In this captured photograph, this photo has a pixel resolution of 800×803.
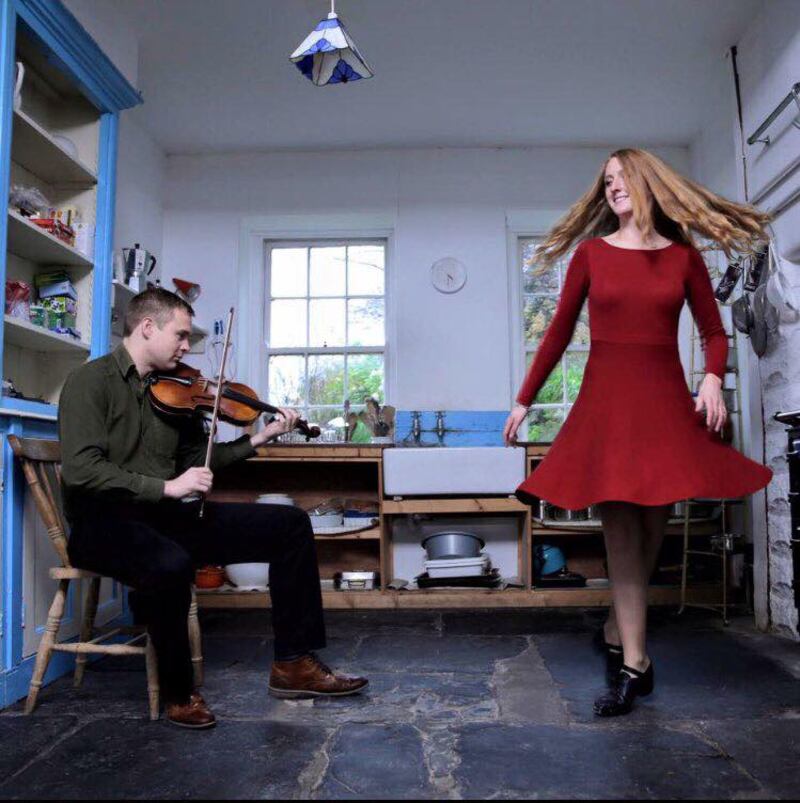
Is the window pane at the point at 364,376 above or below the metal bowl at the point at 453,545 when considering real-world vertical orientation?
above

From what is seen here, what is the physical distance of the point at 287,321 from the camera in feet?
17.0

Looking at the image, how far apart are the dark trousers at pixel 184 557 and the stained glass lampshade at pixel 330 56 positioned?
1.77 m

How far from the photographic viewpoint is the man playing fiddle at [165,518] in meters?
2.02

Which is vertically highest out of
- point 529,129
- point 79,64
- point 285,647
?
point 529,129

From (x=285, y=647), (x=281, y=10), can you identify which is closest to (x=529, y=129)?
(x=281, y=10)

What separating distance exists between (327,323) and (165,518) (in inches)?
118

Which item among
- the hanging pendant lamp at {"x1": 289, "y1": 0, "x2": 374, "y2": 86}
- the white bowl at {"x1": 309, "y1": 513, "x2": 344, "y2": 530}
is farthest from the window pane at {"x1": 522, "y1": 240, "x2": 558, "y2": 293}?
the hanging pendant lamp at {"x1": 289, "y1": 0, "x2": 374, "y2": 86}

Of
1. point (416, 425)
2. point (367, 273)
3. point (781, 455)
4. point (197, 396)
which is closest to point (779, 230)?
point (781, 455)

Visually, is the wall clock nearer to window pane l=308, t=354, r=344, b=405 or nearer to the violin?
window pane l=308, t=354, r=344, b=405

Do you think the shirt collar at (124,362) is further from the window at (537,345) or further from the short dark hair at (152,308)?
the window at (537,345)

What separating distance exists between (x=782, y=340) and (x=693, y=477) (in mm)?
1646

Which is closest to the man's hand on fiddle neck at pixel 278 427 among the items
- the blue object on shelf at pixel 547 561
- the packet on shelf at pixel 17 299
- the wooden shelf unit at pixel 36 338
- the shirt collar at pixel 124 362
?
the shirt collar at pixel 124 362

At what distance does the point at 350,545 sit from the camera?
474 cm

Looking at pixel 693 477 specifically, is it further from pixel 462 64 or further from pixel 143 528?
pixel 462 64
